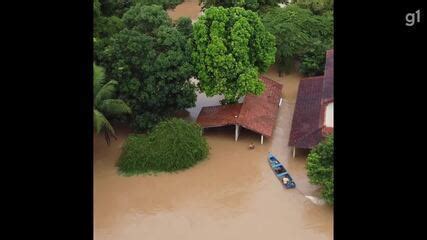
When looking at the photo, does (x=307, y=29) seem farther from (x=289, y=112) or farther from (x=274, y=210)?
(x=274, y=210)

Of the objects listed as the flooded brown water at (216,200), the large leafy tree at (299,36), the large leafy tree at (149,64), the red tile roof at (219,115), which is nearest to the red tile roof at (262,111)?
the red tile roof at (219,115)

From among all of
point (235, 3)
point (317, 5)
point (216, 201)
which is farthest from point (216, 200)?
point (317, 5)

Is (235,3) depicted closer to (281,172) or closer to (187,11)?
(281,172)

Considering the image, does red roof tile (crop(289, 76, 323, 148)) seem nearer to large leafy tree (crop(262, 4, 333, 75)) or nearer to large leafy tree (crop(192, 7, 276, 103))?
large leafy tree (crop(262, 4, 333, 75))

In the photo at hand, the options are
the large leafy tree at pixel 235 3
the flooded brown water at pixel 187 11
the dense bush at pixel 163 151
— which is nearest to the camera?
the dense bush at pixel 163 151

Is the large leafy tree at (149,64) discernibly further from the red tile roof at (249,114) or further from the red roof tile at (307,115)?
the red roof tile at (307,115)
